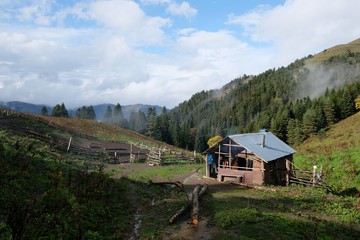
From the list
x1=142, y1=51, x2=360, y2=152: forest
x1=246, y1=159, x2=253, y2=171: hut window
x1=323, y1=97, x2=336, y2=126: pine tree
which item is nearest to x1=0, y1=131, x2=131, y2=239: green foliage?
x1=246, y1=159, x2=253, y2=171: hut window

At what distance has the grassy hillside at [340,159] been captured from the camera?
121ft

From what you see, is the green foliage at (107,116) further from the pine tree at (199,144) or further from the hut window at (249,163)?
the hut window at (249,163)

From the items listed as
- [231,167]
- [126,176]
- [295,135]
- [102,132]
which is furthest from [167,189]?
[295,135]

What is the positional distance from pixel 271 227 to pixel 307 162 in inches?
1361

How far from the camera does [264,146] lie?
35.9 meters

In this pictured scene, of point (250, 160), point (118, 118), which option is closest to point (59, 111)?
point (118, 118)

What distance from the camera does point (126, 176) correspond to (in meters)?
34.1

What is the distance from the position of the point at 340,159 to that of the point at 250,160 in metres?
17.5

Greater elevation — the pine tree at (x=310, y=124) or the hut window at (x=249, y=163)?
the pine tree at (x=310, y=124)

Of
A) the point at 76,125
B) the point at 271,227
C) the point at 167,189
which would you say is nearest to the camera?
the point at 271,227

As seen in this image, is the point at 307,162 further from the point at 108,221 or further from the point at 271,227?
the point at 108,221

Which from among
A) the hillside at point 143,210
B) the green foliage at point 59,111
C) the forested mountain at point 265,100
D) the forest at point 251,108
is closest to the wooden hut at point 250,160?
the hillside at point 143,210

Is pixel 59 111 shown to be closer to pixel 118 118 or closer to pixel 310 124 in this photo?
pixel 118 118

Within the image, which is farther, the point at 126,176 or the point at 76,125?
the point at 76,125
